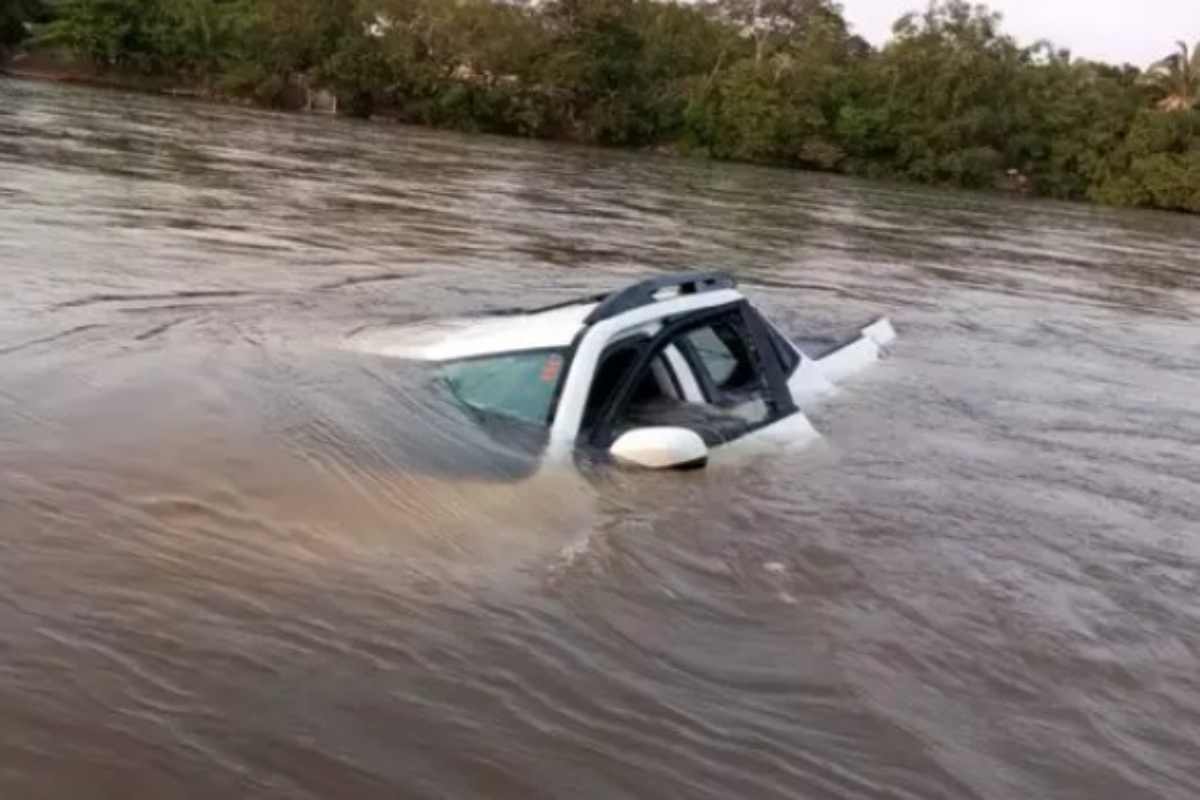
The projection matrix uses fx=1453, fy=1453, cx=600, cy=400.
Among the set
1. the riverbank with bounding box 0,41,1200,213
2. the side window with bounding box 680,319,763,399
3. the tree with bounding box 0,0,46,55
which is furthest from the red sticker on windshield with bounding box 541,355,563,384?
the tree with bounding box 0,0,46,55

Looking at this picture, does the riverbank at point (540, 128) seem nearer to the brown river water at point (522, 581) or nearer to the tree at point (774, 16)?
the tree at point (774, 16)

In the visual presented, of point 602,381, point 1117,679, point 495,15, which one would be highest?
point 495,15

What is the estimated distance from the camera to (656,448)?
6992 mm

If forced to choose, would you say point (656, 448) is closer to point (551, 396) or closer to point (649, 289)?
point (551, 396)

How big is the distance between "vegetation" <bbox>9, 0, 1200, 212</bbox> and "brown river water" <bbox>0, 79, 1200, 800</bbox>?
5110cm

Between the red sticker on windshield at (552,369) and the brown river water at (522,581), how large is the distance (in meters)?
0.51

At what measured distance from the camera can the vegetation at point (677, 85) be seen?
61656 mm

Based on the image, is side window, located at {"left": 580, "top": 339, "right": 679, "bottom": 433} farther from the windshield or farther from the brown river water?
the brown river water

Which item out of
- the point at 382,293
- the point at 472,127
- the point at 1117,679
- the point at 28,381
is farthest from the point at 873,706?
the point at 472,127

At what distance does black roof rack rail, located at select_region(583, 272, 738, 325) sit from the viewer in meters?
7.42

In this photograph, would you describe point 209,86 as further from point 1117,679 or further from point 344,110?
point 1117,679

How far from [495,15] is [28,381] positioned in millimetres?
60018

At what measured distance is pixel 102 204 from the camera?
1698 centimetres

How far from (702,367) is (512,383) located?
1.13 meters
